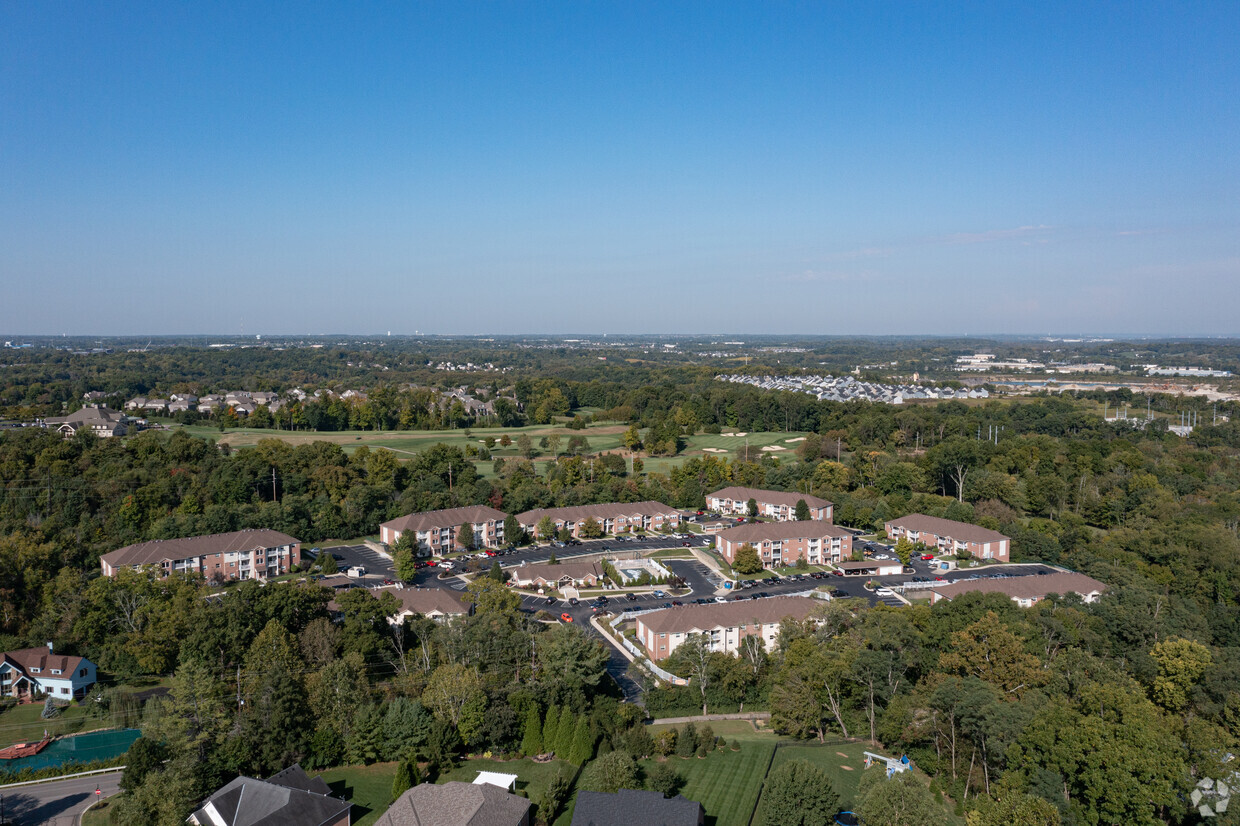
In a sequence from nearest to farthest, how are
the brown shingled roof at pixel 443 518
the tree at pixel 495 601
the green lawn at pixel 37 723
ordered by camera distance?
the green lawn at pixel 37 723, the tree at pixel 495 601, the brown shingled roof at pixel 443 518

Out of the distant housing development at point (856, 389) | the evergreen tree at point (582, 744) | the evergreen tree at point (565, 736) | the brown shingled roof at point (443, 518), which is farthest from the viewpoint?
the distant housing development at point (856, 389)

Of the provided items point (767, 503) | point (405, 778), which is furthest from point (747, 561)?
point (405, 778)

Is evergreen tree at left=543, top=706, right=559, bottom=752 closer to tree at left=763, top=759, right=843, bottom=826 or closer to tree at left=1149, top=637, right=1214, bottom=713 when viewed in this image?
tree at left=763, top=759, right=843, bottom=826

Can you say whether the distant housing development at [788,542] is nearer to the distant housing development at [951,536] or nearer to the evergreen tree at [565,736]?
the distant housing development at [951,536]

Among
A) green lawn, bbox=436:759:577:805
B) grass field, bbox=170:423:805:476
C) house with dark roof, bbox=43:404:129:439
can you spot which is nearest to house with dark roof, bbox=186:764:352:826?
green lawn, bbox=436:759:577:805

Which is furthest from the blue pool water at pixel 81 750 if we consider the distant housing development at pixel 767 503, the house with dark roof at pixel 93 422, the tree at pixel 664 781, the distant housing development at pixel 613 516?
the house with dark roof at pixel 93 422

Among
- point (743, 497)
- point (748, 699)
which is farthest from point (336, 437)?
point (748, 699)

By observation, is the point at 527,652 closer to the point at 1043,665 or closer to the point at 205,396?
the point at 1043,665
